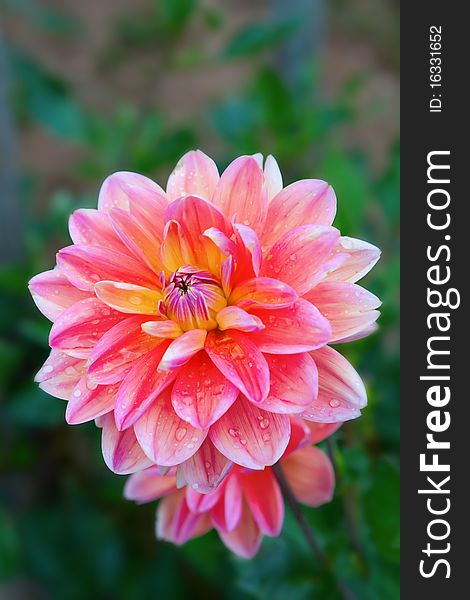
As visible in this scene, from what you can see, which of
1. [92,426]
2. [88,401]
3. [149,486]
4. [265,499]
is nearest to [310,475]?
[265,499]

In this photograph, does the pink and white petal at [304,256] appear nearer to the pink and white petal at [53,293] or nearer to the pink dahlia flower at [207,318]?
the pink dahlia flower at [207,318]

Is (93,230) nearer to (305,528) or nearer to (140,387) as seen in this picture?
(140,387)

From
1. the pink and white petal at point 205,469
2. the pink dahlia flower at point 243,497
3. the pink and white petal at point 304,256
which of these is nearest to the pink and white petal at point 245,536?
the pink dahlia flower at point 243,497

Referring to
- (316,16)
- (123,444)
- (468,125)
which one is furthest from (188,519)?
(316,16)

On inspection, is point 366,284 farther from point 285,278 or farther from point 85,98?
point 85,98

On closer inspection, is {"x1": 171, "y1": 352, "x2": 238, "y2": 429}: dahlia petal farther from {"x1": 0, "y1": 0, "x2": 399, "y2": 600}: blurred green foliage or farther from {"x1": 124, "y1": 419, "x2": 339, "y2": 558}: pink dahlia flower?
{"x1": 0, "y1": 0, "x2": 399, "y2": 600}: blurred green foliage

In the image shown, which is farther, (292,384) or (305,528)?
(305,528)
